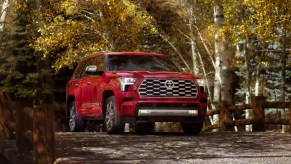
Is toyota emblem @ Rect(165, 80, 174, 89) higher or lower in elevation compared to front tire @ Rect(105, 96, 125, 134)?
higher

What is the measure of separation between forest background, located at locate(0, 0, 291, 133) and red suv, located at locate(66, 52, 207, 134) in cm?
675

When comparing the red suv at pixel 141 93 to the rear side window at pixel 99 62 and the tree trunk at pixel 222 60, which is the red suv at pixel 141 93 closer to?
the rear side window at pixel 99 62

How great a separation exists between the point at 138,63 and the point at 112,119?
178 centimetres

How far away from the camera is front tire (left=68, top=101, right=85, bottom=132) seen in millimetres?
15828

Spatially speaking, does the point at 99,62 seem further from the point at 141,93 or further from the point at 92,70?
the point at 141,93

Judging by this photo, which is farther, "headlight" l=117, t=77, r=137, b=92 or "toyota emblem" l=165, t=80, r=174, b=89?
"toyota emblem" l=165, t=80, r=174, b=89

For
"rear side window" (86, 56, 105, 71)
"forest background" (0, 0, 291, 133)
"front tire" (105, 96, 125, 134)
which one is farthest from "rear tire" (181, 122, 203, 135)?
"forest background" (0, 0, 291, 133)

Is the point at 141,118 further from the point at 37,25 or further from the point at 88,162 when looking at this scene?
the point at 37,25

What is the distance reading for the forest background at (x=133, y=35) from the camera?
22.4 m

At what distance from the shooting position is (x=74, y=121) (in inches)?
636

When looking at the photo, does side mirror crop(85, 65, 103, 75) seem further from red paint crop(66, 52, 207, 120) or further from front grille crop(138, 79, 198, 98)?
front grille crop(138, 79, 198, 98)

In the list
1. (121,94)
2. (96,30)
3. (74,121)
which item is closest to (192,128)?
(121,94)

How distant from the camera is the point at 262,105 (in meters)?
16.1

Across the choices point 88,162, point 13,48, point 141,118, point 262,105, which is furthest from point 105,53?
point 13,48
